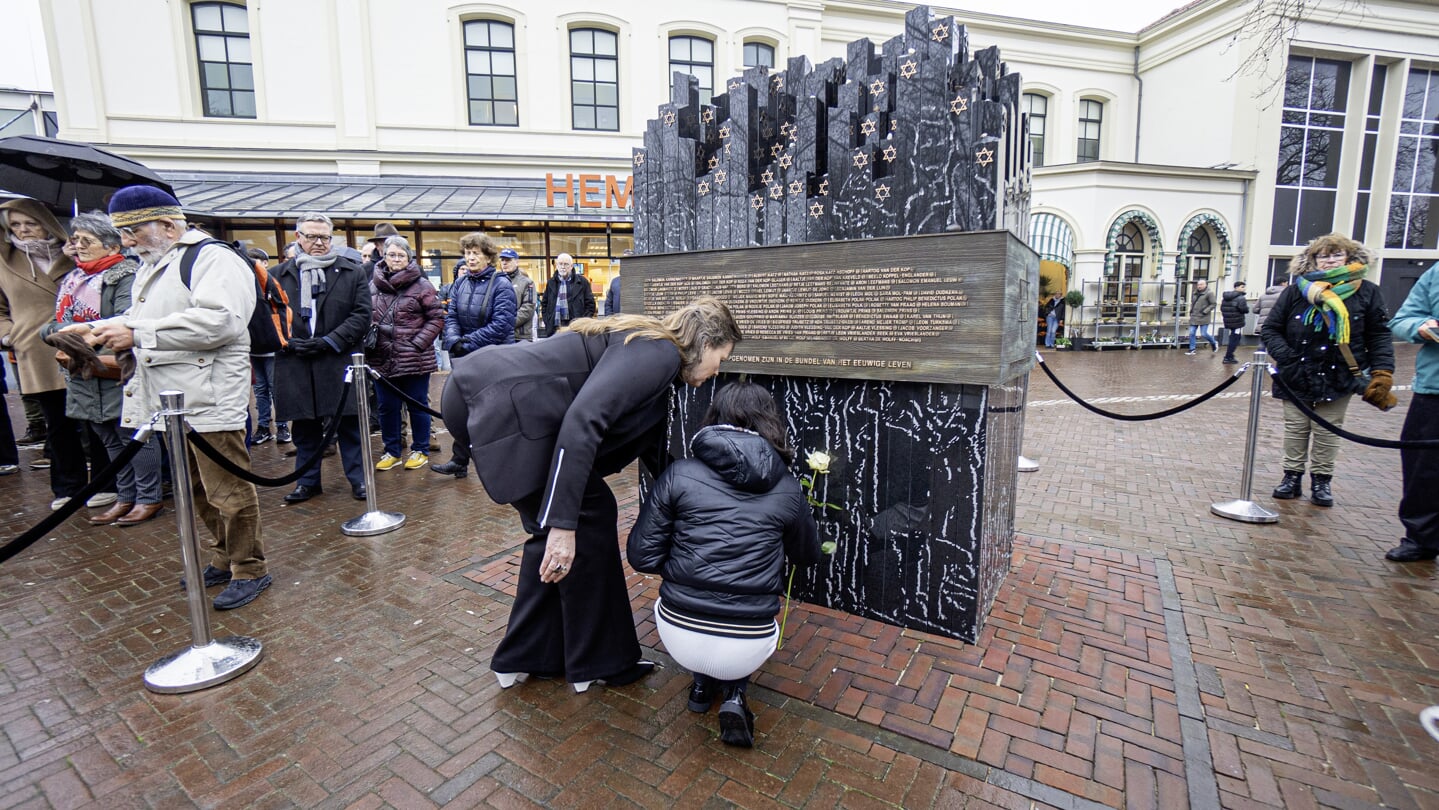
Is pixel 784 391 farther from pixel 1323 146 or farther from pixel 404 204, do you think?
pixel 1323 146

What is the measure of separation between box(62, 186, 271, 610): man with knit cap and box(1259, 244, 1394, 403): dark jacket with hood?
22.8 feet

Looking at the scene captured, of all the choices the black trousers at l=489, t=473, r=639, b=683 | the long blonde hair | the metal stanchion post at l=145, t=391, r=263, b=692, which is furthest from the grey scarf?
the long blonde hair

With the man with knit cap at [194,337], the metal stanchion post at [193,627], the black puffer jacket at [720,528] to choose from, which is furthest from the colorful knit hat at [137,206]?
the black puffer jacket at [720,528]

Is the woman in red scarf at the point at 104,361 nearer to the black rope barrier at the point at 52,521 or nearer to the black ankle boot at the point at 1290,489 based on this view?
the black rope barrier at the point at 52,521

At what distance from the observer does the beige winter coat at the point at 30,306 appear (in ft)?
16.4

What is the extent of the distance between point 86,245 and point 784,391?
5022 mm

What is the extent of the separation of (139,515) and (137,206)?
2860 millimetres

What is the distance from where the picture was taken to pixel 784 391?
353 centimetres

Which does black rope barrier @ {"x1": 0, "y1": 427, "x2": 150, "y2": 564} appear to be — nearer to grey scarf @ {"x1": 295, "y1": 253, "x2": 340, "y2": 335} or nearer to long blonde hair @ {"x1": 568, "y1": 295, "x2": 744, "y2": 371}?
long blonde hair @ {"x1": 568, "y1": 295, "x2": 744, "y2": 371}

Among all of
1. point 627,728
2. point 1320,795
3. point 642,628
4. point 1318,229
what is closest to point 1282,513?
point 1320,795

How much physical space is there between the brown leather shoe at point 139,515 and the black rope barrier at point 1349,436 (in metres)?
8.05

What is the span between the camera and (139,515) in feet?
16.0

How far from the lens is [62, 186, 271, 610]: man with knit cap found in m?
3.14

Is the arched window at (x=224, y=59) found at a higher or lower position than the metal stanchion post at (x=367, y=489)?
higher
